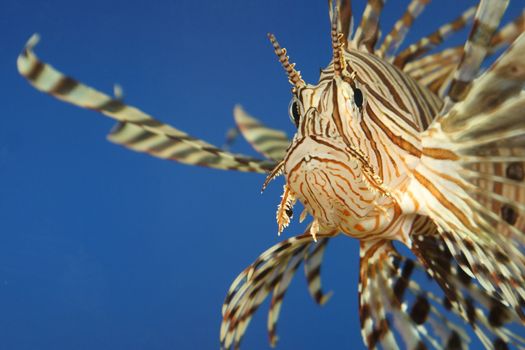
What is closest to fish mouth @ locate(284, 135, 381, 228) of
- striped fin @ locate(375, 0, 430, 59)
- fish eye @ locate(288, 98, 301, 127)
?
fish eye @ locate(288, 98, 301, 127)

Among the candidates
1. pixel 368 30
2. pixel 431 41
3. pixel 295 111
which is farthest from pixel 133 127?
pixel 431 41

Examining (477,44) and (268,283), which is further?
(268,283)

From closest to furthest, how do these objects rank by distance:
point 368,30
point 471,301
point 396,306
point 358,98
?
point 358,98 < point 471,301 < point 396,306 < point 368,30

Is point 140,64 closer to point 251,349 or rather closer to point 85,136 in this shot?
point 85,136

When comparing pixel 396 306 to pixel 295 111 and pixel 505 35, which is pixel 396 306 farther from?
pixel 505 35

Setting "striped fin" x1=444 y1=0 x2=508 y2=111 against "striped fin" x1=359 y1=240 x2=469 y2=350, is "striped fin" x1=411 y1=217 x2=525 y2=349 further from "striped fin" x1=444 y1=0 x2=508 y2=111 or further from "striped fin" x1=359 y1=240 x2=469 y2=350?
"striped fin" x1=444 y1=0 x2=508 y2=111

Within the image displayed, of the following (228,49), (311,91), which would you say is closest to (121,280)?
(228,49)

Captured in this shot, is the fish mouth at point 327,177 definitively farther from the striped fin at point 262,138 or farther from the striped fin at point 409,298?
the striped fin at point 262,138


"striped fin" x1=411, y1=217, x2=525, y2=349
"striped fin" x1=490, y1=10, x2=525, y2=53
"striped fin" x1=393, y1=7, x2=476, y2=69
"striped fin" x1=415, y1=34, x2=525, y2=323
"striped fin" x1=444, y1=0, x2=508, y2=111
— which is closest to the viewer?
"striped fin" x1=444, y1=0, x2=508, y2=111
